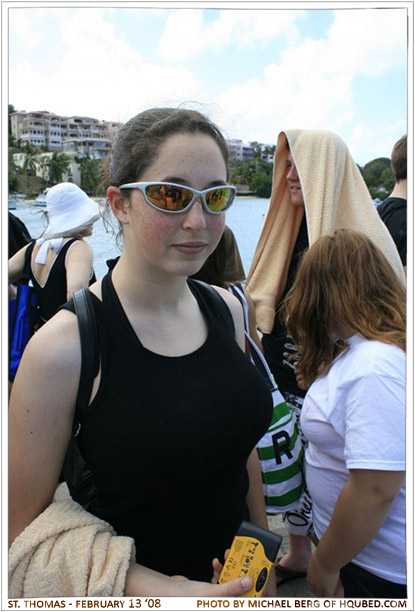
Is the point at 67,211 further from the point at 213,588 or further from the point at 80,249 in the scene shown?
the point at 213,588

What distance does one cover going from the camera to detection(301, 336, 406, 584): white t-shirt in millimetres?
1251

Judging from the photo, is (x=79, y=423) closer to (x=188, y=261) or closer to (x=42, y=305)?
(x=188, y=261)

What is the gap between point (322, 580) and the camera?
149cm

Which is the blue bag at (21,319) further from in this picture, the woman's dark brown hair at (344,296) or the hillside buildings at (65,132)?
the woman's dark brown hair at (344,296)

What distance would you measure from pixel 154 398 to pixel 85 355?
209 mm

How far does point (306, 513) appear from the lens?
6.76ft

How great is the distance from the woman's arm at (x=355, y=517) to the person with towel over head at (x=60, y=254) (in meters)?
1.94

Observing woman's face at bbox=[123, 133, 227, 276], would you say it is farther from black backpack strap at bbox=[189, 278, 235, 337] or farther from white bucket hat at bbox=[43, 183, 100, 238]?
white bucket hat at bbox=[43, 183, 100, 238]

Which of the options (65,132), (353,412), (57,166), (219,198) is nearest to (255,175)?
(219,198)

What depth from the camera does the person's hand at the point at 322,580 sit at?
1.47 metres

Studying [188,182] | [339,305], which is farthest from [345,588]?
[188,182]

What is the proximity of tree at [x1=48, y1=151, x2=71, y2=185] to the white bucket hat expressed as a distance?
483mm

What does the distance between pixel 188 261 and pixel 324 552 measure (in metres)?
1.07

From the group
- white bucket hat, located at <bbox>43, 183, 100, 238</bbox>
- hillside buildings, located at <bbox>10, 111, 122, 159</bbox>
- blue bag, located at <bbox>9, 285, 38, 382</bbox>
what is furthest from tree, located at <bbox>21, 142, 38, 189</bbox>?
blue bag, located at <bbox>9, 285, 38, 382</bbox>
